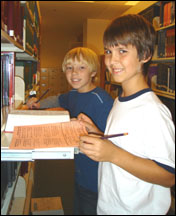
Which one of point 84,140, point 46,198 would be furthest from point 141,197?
point 46,198

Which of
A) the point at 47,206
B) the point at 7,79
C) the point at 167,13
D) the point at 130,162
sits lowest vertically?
the point at 47,206

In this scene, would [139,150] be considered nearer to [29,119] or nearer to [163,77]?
[29,119]

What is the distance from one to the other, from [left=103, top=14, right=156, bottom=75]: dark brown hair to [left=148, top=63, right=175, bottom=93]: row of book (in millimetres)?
1713

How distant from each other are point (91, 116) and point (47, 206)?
112 centimetres

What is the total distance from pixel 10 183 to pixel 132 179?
86 centimetres

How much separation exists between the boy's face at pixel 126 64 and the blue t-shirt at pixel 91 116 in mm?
411

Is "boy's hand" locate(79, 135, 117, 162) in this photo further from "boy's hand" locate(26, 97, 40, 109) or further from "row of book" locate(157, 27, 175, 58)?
"row of book" locate(157, 27, 175, 58)

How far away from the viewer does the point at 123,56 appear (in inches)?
39.2

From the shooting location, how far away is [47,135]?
0.82 metres

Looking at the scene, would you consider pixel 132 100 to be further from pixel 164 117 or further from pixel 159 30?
pixel 159 30

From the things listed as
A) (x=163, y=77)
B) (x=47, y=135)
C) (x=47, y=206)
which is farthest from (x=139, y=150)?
(x=163, y=77)

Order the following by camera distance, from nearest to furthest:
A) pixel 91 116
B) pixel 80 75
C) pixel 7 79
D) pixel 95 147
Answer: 1. pixel 95 147
2. pixel 7 79
3. pixel 91 116
4. pixel 80 75

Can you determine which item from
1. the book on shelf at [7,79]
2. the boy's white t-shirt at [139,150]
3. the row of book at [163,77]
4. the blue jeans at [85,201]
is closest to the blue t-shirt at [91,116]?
the blue jeans at [85,201]

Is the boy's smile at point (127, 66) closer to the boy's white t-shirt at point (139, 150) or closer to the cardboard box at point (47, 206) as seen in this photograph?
the boy's white t-shirt at point (139, 150)
